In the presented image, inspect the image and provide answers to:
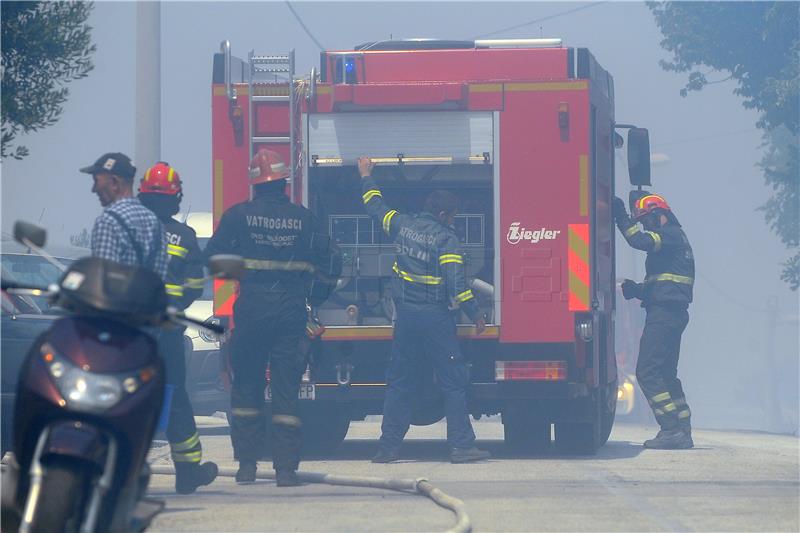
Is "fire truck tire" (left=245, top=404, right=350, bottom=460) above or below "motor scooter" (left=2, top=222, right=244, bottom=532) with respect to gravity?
below

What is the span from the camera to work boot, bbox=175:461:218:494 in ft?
29.1

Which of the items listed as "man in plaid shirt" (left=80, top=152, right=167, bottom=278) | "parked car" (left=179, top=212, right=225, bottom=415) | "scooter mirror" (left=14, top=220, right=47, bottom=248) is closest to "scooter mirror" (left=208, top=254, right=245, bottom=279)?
"scooter mirror" (left=14, top=220, right=47, bottom=248)

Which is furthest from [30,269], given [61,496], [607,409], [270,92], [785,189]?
[785,189]

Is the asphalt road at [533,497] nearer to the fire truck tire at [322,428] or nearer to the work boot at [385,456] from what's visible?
the work boot at [385,456]

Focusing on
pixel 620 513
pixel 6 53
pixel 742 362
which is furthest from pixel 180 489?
pixel 742 362

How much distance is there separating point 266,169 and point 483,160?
7.23ft

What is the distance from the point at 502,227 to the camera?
448 inches

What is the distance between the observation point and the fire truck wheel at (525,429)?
38.7 ft

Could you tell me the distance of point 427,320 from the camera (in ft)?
36.5

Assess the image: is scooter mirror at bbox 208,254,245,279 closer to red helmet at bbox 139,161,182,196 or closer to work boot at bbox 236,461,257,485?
red helmet at bbox 139,161,182,196

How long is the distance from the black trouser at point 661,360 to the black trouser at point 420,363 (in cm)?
268

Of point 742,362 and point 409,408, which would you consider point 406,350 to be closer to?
point 409,408

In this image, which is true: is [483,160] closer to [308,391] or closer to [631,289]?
[308,391]

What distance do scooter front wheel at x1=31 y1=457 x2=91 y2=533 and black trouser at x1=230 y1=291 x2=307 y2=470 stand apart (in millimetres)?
4668
